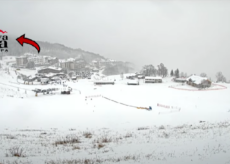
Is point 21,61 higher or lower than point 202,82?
higher

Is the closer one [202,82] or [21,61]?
[202,82]

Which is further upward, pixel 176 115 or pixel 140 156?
pixel 140 156

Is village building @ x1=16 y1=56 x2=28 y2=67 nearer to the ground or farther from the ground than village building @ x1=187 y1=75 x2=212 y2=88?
farther from the ground

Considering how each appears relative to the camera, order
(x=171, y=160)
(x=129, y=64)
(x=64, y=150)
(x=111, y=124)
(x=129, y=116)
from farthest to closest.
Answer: (x=129, y=64)
(x=129, y=116)
(x=111, y=124)
(x=64, y=150)
(x=171, y=160)

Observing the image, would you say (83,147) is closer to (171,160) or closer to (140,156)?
(140,156)

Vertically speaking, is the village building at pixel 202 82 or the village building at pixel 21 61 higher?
the village building at pixel 21 61

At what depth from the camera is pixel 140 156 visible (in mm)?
5719

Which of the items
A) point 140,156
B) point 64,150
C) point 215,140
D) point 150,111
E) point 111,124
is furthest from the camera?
point 150,111

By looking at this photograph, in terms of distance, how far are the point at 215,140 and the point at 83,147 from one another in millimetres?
6435

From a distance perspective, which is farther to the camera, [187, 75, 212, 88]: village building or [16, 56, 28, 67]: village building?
[16, 56, 28, 67]: village building

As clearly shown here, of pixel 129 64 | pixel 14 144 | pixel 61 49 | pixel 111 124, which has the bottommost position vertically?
pixel 111 124

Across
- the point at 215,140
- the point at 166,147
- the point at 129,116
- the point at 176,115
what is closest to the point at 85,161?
the point at 166,147

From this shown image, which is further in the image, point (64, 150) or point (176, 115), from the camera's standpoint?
point (176, 115)

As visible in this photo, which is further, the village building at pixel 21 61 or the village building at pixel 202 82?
the village building at pixel 21 61
